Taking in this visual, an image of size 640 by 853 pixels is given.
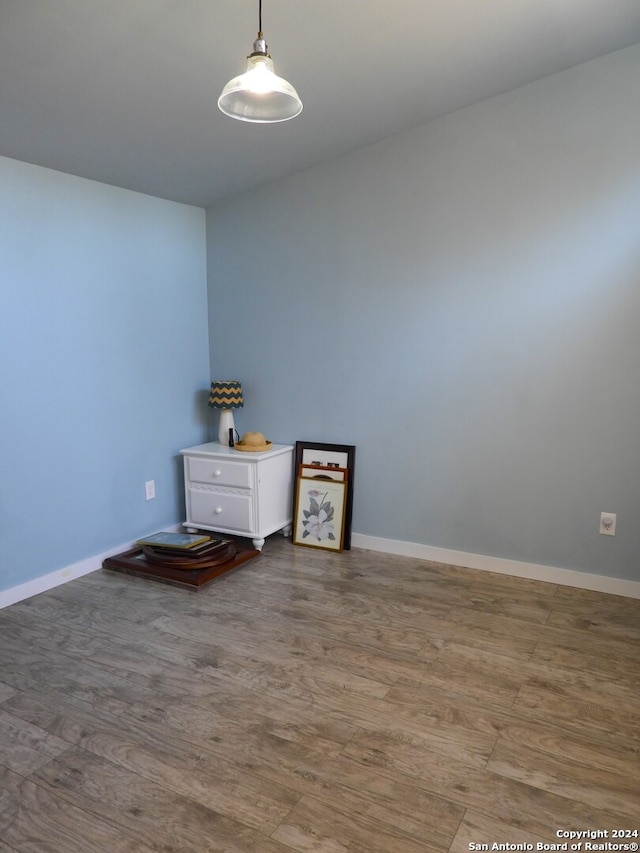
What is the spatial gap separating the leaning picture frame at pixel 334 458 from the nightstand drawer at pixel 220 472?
39cm

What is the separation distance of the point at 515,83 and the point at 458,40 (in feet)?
1.82

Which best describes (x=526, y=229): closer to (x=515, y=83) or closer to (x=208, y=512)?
(x=515, y=83)

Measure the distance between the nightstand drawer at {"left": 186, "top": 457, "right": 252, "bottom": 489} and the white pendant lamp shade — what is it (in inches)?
74.9

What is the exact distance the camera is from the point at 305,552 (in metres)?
3.47

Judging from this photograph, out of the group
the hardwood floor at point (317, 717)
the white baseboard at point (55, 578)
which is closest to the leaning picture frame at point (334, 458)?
the hardwood floor at point (317, 717)

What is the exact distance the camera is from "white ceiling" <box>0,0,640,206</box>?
200cm

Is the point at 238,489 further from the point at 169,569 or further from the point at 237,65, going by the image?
the point at 237,65

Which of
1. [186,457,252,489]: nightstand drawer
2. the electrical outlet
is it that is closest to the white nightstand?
[186,457,252,489]: nightstand drawer

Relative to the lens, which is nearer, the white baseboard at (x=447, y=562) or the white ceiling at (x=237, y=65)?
the white ceiling at (x=237, y=65)

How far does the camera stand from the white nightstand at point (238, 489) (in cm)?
338

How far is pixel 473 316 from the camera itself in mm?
3066

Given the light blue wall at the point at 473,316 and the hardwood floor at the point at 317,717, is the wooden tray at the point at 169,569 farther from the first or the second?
the light blue wall at the point at 473,316

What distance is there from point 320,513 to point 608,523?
5.02ft

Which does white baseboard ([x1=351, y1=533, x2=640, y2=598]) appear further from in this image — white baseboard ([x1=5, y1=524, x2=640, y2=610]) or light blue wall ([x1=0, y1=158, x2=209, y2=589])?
light blue wall ([x1=0, y1=158, x2=209, y2=589])
